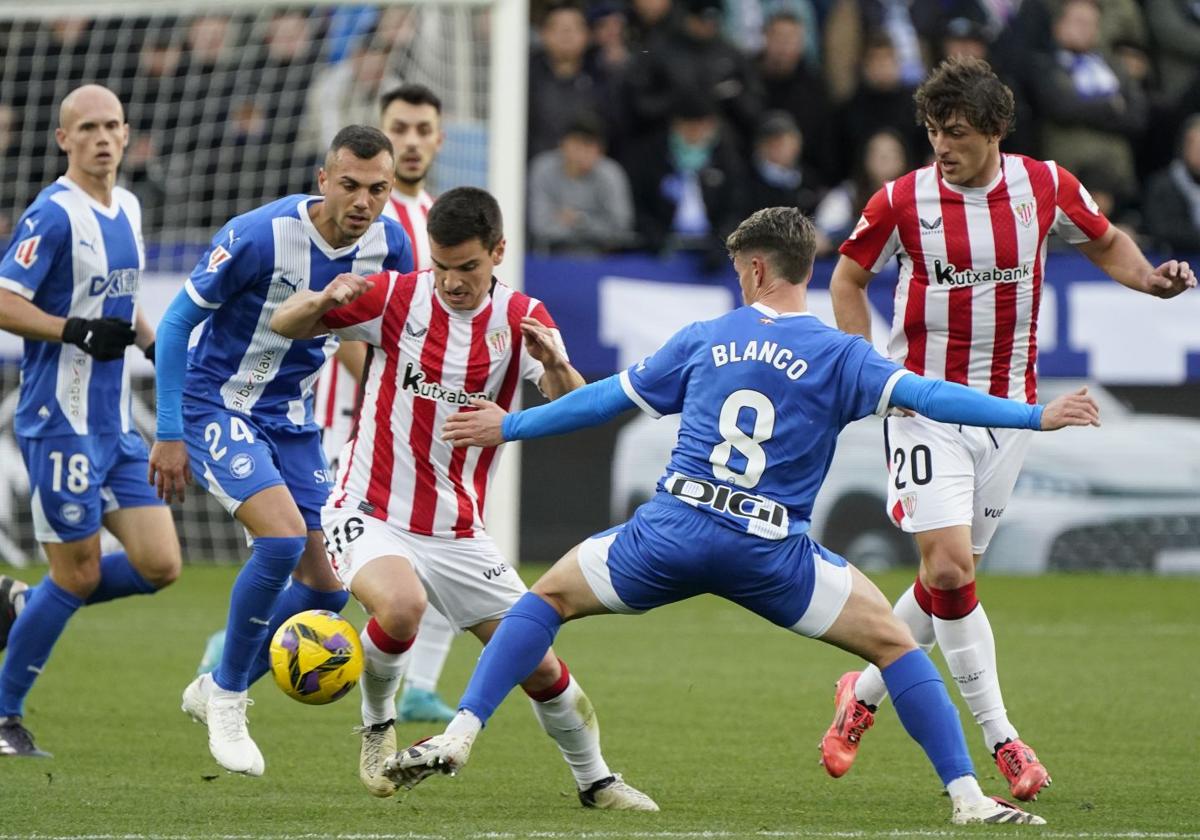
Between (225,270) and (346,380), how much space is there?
1.75 m

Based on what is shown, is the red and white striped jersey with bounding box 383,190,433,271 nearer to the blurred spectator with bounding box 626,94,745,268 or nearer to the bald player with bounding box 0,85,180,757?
the bald player with bounding box 0,85,180,757

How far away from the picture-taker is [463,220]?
5.73m

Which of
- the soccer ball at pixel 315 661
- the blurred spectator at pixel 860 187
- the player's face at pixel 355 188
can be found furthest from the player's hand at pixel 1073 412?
the blurred spectator at pixel 860 187

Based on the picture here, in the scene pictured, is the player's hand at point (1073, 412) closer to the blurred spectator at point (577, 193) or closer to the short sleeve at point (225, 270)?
the short sleeve at point (225, 270)

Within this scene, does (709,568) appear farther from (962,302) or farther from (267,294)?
(267,294)

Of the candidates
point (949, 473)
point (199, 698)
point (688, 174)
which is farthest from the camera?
point (688, 174)

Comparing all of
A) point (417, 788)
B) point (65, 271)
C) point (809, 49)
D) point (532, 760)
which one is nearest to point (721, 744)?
point (532, 760)

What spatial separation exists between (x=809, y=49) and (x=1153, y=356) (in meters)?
4.50

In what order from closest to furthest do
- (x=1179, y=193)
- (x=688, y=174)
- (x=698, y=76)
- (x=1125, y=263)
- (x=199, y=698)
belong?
(x=1125, y=263) < (x=199, y=698) < (x=1179, y=193) < (x=688, y=174) < (x=698, y=76)

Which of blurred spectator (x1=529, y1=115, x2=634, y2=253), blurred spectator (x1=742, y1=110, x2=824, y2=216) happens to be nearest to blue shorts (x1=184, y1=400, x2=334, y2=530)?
blurred spectator (x1=529, y1=115, x2=634, y2=253)

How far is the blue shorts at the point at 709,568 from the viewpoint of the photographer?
525 centimetres

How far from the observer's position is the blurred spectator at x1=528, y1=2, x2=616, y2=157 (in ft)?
47.8

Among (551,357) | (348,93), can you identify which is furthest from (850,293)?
(348,93)

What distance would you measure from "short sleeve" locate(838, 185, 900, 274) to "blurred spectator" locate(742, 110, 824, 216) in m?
7.45
